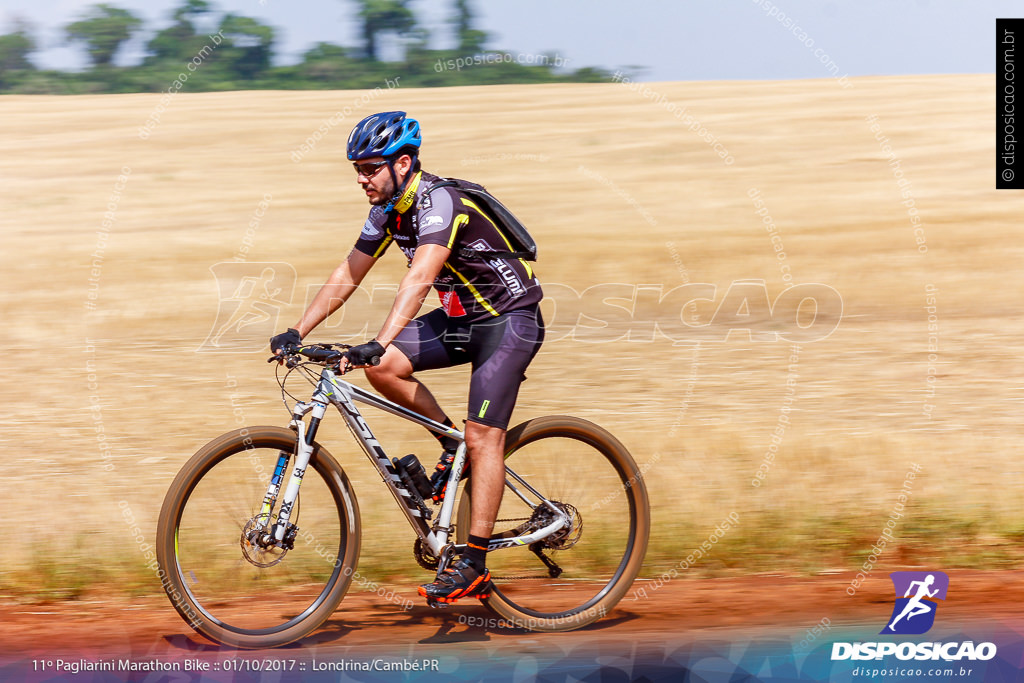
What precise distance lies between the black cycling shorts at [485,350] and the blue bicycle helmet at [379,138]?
0.76 meters

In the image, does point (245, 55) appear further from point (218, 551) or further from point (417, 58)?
point (218, 551)

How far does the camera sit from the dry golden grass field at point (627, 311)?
6.71 metres

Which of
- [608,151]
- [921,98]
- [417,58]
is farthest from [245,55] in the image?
[921,98]

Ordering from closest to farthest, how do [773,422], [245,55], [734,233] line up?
[773,422] < [734,233] < [245,55]

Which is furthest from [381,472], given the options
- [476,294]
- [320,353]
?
[476,294]

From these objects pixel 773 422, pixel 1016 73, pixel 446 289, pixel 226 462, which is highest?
pixel 1016 73

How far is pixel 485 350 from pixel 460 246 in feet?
1.62

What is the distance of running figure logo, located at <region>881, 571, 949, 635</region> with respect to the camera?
5.00 metres

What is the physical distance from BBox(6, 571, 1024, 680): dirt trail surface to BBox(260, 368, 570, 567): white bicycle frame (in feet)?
1.50

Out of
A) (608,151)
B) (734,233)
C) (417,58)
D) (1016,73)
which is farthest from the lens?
(417,58)

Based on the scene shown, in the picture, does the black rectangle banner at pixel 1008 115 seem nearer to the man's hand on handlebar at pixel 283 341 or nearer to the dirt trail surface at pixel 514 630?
the dirt trail surface at pixel 514 630

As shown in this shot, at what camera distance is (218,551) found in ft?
15.6

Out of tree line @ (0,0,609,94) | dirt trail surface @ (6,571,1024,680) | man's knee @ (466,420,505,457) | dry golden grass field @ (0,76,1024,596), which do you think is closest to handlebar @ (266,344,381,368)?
man's knee @ (466,420,505,457)

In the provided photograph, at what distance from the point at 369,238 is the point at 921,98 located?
31193 millimetres
